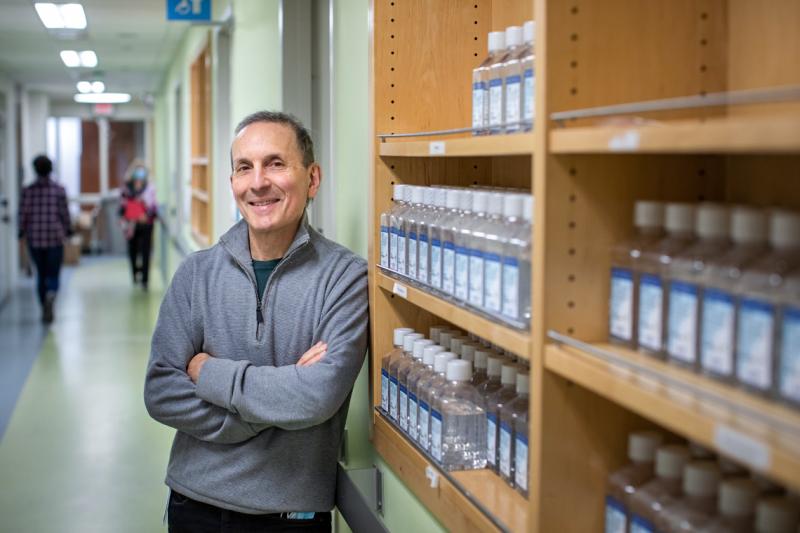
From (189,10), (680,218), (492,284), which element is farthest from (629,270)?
(189,10)

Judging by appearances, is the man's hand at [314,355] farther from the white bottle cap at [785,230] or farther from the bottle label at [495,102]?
the white bottle cap at [785,230]

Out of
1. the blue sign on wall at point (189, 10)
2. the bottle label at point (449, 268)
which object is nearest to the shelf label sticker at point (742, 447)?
the bottle label at point (449, 268)

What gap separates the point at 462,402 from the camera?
7.07 ft

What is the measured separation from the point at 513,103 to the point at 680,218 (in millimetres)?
568

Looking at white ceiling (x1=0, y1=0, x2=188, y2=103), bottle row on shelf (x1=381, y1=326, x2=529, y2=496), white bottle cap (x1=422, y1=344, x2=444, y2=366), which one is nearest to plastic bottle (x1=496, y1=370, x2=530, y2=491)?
bottle row on shelf (x1=381, y1=326, x2=529, y2=496)

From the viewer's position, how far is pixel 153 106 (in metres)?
19.6

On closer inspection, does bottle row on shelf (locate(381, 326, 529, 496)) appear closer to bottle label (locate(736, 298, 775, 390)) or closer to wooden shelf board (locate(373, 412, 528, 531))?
wooden shelf board (locate(373, 412, 528, 531))

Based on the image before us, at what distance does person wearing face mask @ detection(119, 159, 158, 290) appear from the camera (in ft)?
45.3

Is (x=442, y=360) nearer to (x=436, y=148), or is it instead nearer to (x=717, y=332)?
(x=436, y=148)

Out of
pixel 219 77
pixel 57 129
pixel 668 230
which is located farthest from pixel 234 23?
pixel 57 129

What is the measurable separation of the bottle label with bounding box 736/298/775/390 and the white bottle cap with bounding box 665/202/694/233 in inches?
7.5

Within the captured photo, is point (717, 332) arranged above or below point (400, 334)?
above

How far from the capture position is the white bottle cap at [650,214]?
1.42 meters

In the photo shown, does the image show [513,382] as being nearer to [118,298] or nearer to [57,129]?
[118,298]
